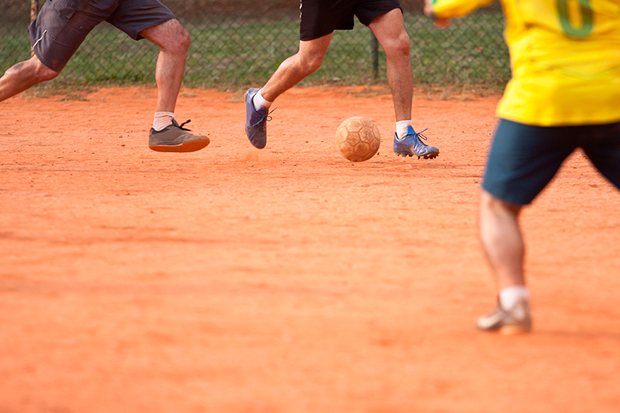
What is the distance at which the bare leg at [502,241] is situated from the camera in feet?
8.30

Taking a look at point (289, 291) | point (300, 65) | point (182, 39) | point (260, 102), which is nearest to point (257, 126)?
point (260, 102)

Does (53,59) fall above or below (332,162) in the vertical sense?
above

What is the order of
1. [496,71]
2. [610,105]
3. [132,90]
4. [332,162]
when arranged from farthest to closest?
1. [496,71]
2. [132,90]
3. [332,162]
4. [610,105]

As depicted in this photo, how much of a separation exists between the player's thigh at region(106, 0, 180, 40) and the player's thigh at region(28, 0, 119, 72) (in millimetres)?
98

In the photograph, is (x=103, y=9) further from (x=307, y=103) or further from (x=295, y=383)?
(x=307, y=103)

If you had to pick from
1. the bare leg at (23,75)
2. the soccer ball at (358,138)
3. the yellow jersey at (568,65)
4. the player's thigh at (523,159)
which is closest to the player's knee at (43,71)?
the bare leg at (23,75)

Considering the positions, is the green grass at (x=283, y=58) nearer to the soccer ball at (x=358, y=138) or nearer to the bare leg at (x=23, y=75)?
the soccer ball at (x=358, y=138)

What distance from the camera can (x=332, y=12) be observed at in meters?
5.63

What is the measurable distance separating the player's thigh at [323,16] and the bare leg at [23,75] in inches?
71.3

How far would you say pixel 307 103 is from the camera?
9.59 metres

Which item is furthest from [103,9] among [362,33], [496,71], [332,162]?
[362,33]

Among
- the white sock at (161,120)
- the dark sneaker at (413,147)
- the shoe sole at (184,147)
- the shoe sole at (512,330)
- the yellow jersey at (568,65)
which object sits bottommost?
the dark sneaker at (413,147)

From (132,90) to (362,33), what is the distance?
6467mm

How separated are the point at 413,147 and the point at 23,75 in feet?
9.14
